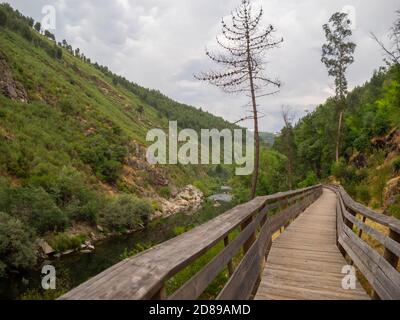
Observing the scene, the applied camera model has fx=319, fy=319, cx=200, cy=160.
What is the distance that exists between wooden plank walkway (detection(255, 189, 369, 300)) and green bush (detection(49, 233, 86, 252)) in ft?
83.3

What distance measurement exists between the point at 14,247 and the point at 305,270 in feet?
79.0

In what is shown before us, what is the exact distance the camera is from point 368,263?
4.19 meters

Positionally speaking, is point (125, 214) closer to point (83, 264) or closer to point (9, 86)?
point (83, 264)

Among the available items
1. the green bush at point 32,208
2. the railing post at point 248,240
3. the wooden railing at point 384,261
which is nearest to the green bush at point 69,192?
the green bush at point 32,208

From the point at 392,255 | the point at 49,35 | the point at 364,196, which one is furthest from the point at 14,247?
the point at 49,35

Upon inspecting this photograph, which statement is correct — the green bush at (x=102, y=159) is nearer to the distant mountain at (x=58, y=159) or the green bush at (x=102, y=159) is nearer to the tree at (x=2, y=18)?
the distant mountain at (x=58, y=159)

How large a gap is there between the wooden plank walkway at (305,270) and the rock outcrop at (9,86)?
2281 inches

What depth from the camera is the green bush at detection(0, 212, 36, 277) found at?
22922 mm

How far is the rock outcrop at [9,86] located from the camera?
53312 mm

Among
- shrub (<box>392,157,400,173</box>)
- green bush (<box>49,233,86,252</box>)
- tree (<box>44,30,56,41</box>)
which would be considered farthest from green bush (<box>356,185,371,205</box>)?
tree (<box>44,30,56,41</box>)

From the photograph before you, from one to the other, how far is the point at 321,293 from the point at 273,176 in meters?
34.1
